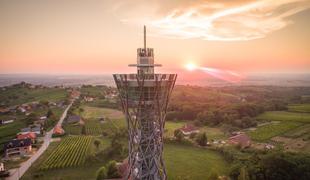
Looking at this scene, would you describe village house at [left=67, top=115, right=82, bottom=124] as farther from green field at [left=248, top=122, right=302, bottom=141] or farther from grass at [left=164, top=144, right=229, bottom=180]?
green field at [left=248, top=122, right=302, bottom=141]

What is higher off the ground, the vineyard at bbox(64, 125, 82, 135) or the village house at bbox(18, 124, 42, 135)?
the village house at bbox(18, 124, 42, 135)

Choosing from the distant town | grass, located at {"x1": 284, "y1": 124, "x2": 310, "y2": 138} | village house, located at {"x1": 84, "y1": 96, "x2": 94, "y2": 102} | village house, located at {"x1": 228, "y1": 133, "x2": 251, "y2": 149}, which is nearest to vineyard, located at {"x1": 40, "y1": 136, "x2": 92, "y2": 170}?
the distant town

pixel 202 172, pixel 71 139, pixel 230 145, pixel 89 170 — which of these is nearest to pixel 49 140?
pixel 71 139

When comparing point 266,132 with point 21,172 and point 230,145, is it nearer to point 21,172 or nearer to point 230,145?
point 230,145

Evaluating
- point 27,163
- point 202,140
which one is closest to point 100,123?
point 27,163

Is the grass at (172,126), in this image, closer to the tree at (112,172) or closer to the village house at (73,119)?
the tree at (112,172)
